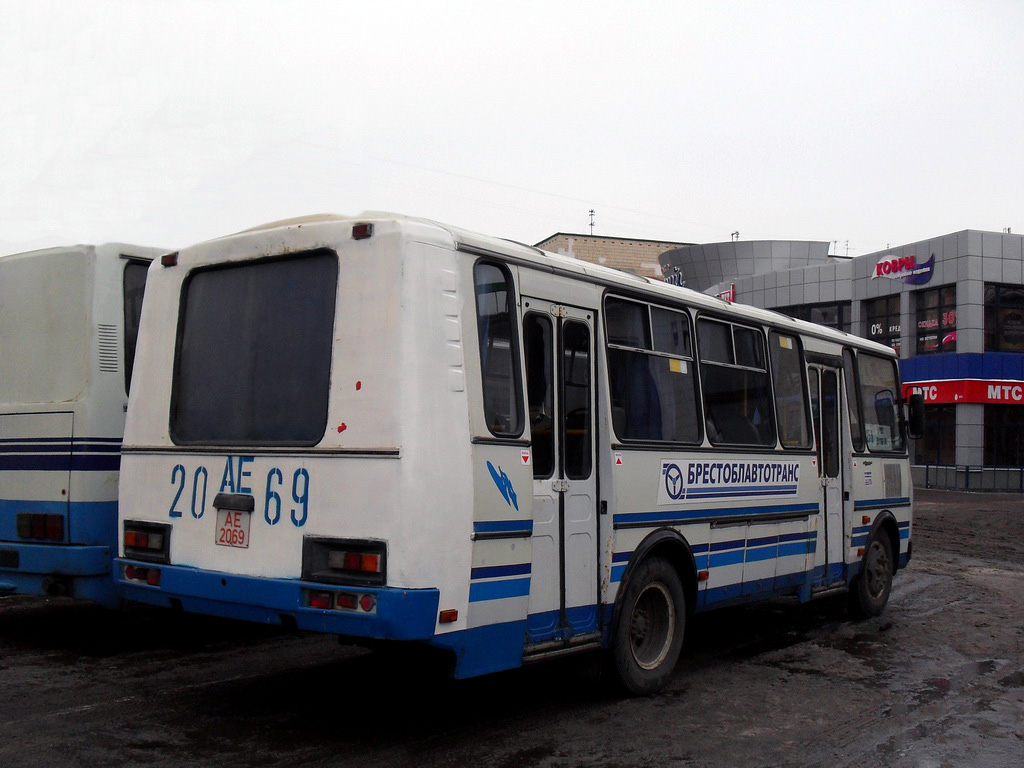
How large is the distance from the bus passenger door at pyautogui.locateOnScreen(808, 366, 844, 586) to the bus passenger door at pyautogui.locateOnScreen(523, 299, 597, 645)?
373 centimetres

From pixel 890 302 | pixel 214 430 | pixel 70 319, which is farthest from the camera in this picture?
pixel 890 302

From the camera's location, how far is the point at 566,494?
19.8ft

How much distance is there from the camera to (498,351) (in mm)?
5637

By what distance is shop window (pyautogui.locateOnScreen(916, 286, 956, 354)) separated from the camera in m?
35.8

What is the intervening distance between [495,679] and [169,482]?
2743 mm

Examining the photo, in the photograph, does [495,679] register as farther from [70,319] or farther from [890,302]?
[890,302]

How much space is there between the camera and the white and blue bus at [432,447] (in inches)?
201

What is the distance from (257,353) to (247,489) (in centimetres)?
80

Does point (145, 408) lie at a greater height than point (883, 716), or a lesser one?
greater

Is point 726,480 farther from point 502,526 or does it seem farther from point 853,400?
point 853,400

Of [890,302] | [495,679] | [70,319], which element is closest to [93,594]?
[70,319]

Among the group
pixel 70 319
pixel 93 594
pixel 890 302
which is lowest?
pixel 93 594

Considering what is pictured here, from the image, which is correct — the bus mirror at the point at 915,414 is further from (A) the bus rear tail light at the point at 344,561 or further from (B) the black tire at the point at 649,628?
(A) the bus rear tail light at the point at 344,561

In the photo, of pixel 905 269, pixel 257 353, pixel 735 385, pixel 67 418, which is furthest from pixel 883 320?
pixel 257 353
